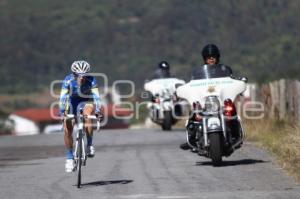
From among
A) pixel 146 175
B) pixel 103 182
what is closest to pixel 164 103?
pixel 146 175

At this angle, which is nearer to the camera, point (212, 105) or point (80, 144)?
point (80, 144)

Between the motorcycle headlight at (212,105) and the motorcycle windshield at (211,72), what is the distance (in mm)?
652

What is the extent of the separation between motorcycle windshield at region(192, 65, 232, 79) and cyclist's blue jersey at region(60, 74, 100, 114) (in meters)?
2.42

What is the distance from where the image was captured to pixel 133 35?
16150cm

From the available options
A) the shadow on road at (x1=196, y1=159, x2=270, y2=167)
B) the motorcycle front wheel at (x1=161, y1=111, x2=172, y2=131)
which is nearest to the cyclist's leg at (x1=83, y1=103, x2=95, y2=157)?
the shadow on road at (x1=196, y1=159, x2=270, y2=167)

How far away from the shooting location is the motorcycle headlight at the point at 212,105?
54.9 ft

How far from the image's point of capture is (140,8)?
171250 millimetres

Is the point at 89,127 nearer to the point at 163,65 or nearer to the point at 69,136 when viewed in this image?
the point at 69,136

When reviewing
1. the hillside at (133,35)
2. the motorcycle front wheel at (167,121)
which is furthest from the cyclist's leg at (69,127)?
the hillside at (133,35)

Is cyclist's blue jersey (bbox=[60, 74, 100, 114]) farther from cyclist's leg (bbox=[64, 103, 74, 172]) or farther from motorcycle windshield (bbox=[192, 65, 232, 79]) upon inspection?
motorcycle windshield (bbox=[192, 65, 232, 79])

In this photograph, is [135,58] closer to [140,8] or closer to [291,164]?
[140,8]

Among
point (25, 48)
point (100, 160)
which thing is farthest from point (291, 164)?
point (25, 48)

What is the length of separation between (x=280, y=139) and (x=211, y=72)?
303 centimetres

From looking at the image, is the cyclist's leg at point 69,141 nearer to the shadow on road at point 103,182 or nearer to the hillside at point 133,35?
the shadow on road at point 103,182
